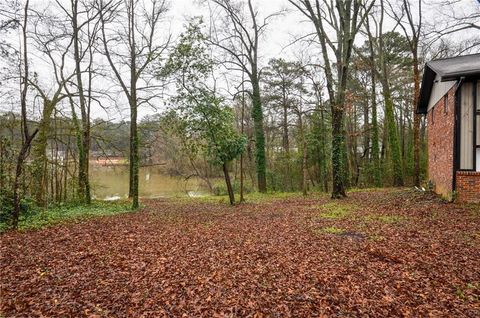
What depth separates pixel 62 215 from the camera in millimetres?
10516

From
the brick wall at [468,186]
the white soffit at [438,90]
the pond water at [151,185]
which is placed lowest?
the pond water at [151,185]

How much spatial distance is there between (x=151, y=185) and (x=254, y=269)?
25384 mm

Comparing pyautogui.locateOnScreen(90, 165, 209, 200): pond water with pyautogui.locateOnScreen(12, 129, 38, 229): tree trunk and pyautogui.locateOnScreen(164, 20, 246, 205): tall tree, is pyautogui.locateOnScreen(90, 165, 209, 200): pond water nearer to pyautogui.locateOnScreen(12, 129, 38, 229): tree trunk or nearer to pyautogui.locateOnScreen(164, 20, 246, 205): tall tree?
pyautogui.locateOnScreen(164, 20, 246, 205): tall tree

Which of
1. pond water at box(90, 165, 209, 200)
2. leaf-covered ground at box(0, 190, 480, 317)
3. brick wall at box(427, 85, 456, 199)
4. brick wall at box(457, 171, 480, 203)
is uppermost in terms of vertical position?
brick wall at box(427, 85, 456, 199)

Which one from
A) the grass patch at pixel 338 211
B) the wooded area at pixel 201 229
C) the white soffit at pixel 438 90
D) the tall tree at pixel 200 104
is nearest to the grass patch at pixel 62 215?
the wooded area at pixel 201 229

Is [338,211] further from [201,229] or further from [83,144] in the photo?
[83,144]

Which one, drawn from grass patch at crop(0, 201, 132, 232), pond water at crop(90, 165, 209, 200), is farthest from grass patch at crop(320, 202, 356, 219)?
pond water at crop(90, 165, 209, 200)

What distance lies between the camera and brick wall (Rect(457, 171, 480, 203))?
9039mm

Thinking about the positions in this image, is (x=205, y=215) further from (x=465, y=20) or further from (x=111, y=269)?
(x=465, y=20)

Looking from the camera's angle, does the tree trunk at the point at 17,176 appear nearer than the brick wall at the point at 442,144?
Yes

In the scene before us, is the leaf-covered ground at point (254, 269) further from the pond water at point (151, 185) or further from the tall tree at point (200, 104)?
the pond water at point (151, 185)

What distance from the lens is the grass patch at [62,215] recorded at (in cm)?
873

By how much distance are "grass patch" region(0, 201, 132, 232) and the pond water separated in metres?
7.96

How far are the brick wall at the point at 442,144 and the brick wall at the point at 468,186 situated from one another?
0.42m
